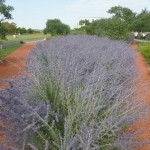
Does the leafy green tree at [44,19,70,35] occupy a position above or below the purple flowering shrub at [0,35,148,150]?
below

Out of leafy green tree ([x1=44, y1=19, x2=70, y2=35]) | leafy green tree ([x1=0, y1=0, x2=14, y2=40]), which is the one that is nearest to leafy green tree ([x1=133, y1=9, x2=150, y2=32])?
leafy green tree ([x1=44, y1=19, x2=70, y2=35])

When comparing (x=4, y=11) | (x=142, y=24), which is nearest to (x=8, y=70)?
(x=4, y=11)

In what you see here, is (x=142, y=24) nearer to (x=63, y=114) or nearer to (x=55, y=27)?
(x=55, y=27)

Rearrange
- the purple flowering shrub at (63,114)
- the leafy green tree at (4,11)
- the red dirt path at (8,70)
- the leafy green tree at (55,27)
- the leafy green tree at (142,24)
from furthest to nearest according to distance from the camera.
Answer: the leafy green tree at (55,27)
the leafy green tree at (142,24)
the leafy green tree at (4,11)
the red dirt path at (8,70)
the purple flowering shrub at (63,114)

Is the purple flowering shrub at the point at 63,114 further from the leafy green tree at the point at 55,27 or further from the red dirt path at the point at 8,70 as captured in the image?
the leafy green tree at the point at 55,27

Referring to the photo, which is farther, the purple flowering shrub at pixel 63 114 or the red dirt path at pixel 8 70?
the red dirt path at pixel 8 70

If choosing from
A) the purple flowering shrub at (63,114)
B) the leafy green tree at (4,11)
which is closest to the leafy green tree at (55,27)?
the leafy green tree at (4,11)

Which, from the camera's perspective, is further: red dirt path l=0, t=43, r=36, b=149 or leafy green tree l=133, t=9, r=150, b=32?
leafy green tree l=133, t=9, r=150, b=32

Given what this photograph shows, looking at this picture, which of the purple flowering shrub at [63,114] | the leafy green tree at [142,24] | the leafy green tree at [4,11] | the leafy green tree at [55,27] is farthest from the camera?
the leafy green tree at [55,27]

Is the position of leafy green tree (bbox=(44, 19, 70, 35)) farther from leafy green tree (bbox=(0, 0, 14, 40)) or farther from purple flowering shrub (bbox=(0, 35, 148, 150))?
purple flowering shrub (bbox=(0, 35, 148, 150))

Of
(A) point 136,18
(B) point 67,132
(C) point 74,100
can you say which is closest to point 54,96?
(C) point 74,100

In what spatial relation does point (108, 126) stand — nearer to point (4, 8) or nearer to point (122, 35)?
point (4, 8)

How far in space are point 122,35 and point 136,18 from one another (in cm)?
3813

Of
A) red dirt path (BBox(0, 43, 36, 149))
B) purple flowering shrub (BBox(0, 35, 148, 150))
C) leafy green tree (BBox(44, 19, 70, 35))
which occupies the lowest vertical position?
leafy green tree (BBox(44, 19, 70, 35))
